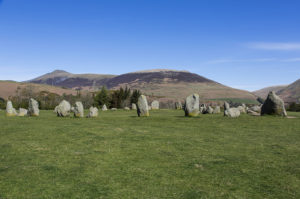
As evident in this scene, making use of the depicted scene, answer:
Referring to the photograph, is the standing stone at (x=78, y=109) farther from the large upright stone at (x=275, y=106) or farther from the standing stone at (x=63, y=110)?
the large upright stone at (x=275, y=106)

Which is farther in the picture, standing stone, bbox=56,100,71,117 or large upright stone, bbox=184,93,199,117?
standing stone, bbox=56,100,71,117

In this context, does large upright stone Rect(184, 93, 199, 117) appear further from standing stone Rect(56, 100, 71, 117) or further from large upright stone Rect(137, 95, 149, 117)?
standing stone Rect(56, 100, 71, 117)

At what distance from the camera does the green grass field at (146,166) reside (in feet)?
21.5

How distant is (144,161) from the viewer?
9109 millimetres

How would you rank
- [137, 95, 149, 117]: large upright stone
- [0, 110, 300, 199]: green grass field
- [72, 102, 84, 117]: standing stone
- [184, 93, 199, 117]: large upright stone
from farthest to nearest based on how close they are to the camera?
[137, 95, 149, 117]: large upright stone < [72, 102, 84, 117]: standing stone < [184, 93, 199, 117]: large upright stone < [0, 110, 300, 199]: green grass field

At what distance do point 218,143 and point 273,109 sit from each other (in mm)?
14485

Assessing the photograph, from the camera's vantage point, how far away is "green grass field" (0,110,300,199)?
6.56 m

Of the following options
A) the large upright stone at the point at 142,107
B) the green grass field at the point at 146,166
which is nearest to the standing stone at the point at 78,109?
the large upright stone at the point at 142,107

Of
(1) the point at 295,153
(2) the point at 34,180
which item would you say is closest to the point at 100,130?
(2) the point at 34,180

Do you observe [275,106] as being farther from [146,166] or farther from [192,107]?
[146,166]

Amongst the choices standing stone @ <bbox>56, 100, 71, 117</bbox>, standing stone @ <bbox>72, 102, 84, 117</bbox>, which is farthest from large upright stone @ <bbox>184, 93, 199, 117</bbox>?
standing stone @ <bbox>56, 100, 71, 117</bbox>

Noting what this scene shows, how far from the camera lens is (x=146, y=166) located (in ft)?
28.0

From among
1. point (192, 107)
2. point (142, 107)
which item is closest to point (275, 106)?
point (192, 107)

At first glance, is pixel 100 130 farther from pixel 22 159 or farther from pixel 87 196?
pixel 87 196
